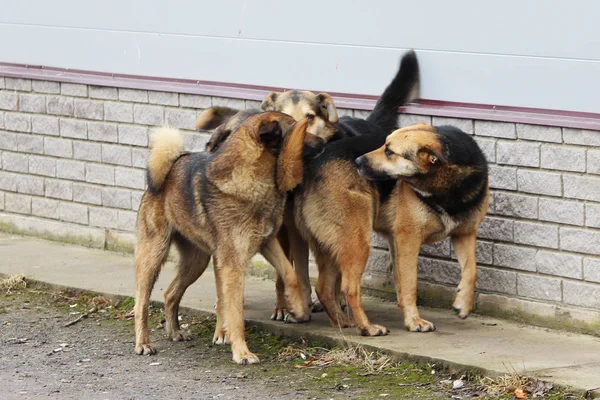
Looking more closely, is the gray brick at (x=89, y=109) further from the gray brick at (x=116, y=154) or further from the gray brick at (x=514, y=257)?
the gray brick at (x=514, y=257)

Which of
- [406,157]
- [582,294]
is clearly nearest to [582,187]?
[582,294]

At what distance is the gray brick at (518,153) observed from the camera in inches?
319

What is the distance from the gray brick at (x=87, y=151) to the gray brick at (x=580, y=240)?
496 centimetres

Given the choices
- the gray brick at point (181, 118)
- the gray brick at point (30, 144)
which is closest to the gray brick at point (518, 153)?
the gray brick at point (181, 118)

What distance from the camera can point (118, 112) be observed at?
432 inches

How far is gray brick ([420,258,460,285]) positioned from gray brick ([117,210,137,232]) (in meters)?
3.19

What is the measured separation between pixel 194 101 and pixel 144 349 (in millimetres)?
3029

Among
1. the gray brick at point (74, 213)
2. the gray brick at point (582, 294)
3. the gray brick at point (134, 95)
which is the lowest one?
the gray brick at point (582, 294)

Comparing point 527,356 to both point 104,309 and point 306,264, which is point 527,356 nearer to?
point 306,264

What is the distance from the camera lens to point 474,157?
Answer: 7.89m

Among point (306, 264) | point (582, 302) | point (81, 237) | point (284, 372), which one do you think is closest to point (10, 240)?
point (81, 237)

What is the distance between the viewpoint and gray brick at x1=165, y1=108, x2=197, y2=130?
33.9 feet

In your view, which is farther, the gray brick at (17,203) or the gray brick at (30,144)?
→ the gray brick at (17,203)

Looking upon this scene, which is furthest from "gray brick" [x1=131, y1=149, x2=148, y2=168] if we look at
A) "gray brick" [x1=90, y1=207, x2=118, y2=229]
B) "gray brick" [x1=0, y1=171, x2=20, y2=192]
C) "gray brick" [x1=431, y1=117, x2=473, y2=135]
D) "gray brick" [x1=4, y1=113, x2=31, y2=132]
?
"gray brick" [x1=431, y1=117, x2=473, y2=135]
